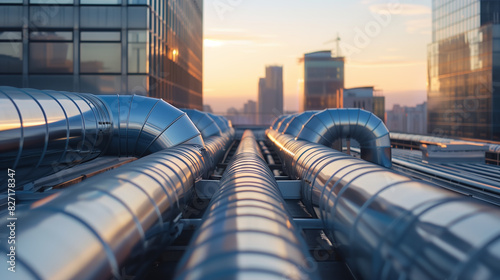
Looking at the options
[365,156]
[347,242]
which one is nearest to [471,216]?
[347,242]

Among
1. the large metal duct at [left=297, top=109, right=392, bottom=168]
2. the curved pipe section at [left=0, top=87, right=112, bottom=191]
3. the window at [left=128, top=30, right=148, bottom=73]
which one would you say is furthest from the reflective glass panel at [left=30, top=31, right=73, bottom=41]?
the large metal duct at [left=297, top=109, right=392, bottom=168]

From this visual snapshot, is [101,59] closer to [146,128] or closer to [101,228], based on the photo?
[146,128]

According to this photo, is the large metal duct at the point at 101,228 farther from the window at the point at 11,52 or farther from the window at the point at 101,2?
the window at the point at 11,52

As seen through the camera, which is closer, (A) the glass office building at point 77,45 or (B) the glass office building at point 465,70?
(A) the glass office building at point 77,45

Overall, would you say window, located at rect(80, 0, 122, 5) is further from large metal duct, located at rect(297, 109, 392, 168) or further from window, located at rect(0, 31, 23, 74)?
large metal duct, located at rect(297, 109, 392, 168)

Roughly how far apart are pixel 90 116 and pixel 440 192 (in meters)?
6.77

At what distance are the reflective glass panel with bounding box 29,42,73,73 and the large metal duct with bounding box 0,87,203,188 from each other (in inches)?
502

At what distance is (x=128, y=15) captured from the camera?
20250 millimetres

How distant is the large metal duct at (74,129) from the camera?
213 inches

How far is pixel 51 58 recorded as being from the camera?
808 inches

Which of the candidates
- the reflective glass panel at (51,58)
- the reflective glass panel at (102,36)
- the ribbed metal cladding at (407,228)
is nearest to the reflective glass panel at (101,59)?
the reflective glass panel at (102,36)

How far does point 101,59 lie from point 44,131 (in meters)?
15.9

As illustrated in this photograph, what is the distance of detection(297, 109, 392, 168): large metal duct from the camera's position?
43.5 ft

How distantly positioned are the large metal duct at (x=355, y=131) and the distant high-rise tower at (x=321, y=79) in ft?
Answer: 325
